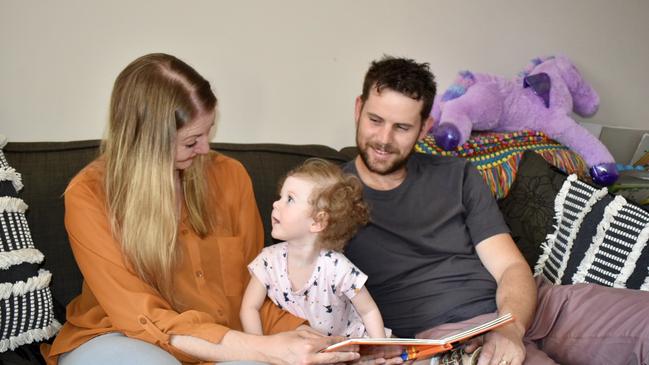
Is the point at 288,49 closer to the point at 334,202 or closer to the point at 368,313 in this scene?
the point at 334,202

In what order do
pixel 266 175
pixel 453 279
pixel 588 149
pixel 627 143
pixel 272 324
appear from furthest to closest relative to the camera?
pixel 627 143, pixel 588 149, pixel 266 175, pixel 453 279, pixel 272 324

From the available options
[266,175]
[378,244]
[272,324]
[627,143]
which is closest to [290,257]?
[272,324]

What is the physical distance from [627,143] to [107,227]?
2.34 meters

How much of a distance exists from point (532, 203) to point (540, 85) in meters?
0.61

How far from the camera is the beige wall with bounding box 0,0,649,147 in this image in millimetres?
1973

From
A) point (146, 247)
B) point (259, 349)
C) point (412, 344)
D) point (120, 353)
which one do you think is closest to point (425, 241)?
point (412, 344)

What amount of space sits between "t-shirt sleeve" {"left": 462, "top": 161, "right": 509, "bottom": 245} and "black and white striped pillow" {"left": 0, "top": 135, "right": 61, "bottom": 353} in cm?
113

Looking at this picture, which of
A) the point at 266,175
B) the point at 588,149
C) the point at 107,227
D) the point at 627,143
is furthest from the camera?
the point at 627,143

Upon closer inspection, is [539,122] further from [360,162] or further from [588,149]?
[360,162]

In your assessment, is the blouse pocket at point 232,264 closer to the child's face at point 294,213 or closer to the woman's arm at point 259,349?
the child's face at point 294,213

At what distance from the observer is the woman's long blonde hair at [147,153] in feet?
4.65

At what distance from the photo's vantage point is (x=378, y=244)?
6.00 ft

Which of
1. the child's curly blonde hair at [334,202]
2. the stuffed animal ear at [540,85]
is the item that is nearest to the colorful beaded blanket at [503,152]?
the stuffed animal ear at [540,85]

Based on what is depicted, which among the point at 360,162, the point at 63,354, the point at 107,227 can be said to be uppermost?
the point at 360,162
